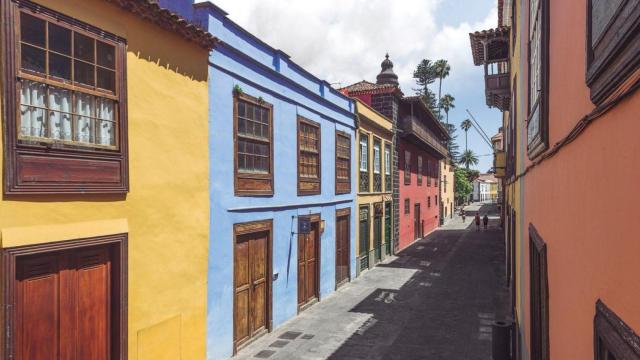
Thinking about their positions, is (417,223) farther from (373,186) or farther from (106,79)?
(106,79)

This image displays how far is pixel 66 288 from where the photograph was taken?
5.96 metres

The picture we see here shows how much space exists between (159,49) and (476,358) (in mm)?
8770

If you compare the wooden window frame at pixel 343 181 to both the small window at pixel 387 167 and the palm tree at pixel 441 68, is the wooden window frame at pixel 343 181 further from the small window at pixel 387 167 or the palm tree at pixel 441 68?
the palm tree at pixel 441 68

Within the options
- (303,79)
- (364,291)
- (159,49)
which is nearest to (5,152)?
(159,49)

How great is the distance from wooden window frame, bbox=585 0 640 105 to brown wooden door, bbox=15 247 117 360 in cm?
609

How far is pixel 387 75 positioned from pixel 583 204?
103ft

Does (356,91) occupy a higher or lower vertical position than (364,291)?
higher

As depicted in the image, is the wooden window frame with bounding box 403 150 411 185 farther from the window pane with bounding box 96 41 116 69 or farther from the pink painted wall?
the window pane with bounding box 96 41 116 69

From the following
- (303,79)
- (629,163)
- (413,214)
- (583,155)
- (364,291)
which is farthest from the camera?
(413,214)

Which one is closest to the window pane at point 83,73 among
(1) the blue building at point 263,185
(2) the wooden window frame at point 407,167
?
(1) the blue building at point 263,185

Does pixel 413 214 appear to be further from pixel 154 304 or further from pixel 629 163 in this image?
pixel 629 163

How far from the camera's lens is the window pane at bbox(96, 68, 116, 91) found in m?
6.37

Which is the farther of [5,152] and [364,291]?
[364,291]

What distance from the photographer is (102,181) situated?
6.27 m
